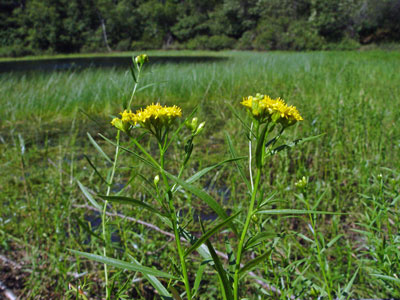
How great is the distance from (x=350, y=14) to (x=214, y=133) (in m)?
19.3

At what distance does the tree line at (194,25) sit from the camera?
17.8 meters

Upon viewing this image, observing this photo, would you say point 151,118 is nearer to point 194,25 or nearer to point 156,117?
point 156,117

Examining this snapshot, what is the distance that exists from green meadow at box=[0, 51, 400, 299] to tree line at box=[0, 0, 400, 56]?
16.5 meters

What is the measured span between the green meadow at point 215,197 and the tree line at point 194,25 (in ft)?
54.2

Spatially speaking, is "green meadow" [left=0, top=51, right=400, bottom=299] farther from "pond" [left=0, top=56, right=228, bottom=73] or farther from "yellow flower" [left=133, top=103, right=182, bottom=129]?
"pond" [left=0, top=56, right=228, bottom=73]

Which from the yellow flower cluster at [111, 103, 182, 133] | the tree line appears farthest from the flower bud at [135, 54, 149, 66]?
the tree line

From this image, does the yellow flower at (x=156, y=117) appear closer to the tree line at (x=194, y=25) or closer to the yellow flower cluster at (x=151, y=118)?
the yellow flower cluster at (x=151, y=118)

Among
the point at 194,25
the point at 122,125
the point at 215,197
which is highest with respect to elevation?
the point at 122,125

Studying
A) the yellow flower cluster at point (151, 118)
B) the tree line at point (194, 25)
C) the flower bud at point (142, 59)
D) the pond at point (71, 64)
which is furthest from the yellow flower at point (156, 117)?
the tree line at point (194, 25)

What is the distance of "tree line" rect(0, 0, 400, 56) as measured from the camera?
1775 centimetres

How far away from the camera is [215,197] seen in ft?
4.58

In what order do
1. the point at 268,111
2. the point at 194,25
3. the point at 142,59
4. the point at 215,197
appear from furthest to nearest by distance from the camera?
the point at 194,25, the point at 215,197, the point at 142,59, the point at 268,111

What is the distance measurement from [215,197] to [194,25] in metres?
28.4

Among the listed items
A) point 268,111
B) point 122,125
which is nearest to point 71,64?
point 122,125
